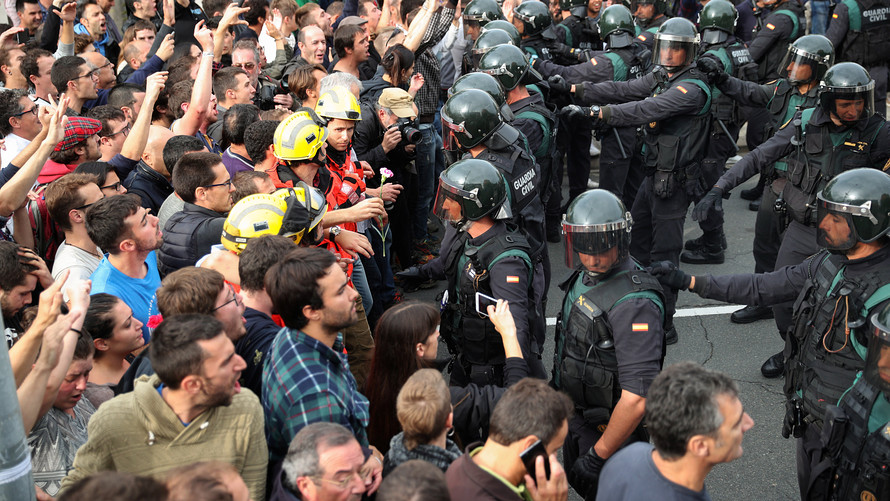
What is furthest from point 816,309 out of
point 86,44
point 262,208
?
point 86,44

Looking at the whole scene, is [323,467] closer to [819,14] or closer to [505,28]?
[505,28]

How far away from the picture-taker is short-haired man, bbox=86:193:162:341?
4160mm

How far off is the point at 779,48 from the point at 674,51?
11.2 ft

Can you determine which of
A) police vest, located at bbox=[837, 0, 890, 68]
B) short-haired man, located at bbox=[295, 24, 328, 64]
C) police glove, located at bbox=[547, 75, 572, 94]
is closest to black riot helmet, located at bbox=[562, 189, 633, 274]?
police glove, located at bbox=[547, 75, 572, 94]

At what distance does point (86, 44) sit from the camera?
808cm

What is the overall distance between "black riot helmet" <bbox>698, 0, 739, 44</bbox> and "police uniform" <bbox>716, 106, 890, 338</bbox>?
8.43 feet

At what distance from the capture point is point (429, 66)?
822cm

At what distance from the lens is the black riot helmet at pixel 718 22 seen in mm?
8250

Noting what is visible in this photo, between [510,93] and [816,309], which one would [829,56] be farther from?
[816,309]

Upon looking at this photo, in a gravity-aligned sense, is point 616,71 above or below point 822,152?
below

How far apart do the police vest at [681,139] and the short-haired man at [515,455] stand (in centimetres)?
437

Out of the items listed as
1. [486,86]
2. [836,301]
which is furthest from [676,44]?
[836,301]

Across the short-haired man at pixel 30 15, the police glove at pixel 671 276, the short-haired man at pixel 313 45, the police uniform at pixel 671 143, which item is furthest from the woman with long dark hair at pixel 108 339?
the short-haired man at pixel 30 15

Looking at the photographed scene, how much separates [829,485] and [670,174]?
11.6 feet
